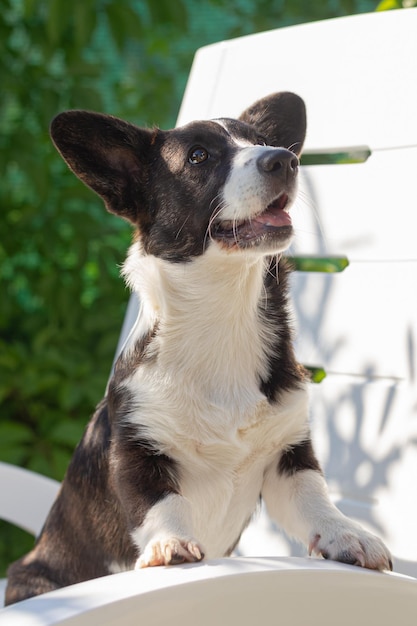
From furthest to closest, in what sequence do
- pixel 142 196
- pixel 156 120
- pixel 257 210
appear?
pixel 156 120 < pixel 142 196 < pixel 257 210

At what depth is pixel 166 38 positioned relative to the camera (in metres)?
4.05

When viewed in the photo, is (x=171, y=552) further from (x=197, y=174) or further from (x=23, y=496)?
(x=23, y=496)

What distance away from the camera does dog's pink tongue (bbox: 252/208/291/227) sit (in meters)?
1.75

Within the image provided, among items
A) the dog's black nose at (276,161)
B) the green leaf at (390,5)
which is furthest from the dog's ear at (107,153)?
Answer: the green leaf at (390,5)

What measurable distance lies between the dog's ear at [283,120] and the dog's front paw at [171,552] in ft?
3.17

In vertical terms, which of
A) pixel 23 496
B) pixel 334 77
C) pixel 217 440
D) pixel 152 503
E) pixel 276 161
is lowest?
pixel 23 496

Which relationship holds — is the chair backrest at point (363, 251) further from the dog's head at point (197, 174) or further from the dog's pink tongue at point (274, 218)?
the dog's pink tongue at point (274, 218)

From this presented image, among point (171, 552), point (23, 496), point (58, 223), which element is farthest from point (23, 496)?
point (58, 223)

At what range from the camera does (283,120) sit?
2064 millimetres

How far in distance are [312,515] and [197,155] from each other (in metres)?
0.75

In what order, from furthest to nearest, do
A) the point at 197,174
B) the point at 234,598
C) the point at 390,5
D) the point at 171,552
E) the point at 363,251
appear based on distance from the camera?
the point at 390,5, the point at 363,251, the point at 197,174, the point at 171,552, the point at 234,598

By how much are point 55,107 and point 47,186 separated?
1.08 feet

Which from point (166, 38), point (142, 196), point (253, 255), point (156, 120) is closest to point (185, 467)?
point (253, 255)

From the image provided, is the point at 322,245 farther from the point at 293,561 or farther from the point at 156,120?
the point at 156,120
